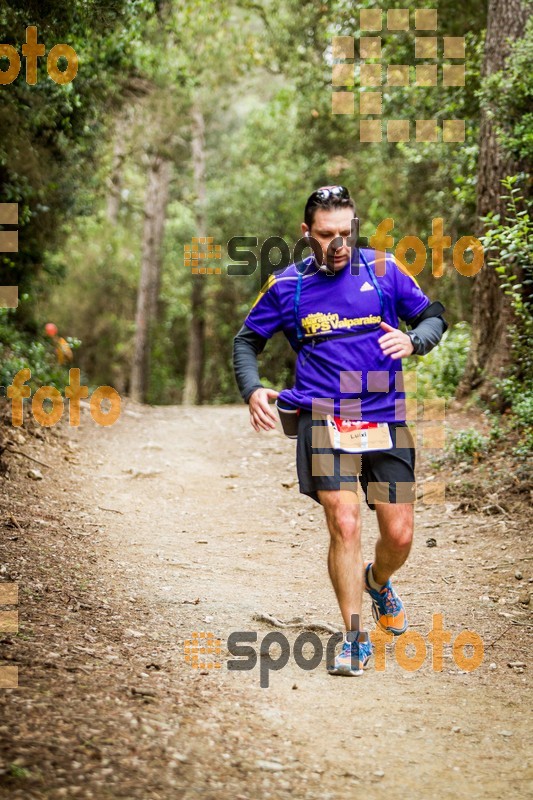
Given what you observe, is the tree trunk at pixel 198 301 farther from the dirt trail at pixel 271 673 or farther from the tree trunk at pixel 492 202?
the dirt trail at pixel 271 673

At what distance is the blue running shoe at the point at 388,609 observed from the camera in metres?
4.39

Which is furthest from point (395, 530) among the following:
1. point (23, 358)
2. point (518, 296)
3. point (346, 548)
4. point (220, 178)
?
point (220, 178)

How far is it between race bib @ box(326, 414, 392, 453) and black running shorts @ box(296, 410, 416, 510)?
37 millimetres

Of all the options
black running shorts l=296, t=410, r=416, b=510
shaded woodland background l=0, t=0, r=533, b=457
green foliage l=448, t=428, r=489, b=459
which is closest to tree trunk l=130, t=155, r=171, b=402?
shaded woodland background l=0, t=0, r=533, b=457

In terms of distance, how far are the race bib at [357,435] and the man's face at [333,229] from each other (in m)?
0.77

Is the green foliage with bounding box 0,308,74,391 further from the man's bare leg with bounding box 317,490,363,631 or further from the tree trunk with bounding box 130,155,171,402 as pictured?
the tree trunk with bounding box 130,155,171,402

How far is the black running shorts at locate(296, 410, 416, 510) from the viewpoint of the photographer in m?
4.05

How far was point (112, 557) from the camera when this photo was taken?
19.7 ft

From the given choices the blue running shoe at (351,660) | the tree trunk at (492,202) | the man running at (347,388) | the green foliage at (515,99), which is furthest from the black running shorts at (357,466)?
the tree trunk at (492,202)

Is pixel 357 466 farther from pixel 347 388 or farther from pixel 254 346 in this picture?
pixel 254 346

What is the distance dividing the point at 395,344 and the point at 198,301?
22.0 metres

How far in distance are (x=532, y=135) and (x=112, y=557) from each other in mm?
5735

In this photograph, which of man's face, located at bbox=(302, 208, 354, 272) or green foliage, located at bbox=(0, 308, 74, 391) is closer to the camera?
man's face, located at bbox=(302, 208, 354, 272)

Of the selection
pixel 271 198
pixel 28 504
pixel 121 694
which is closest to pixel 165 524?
pixel 28 504
